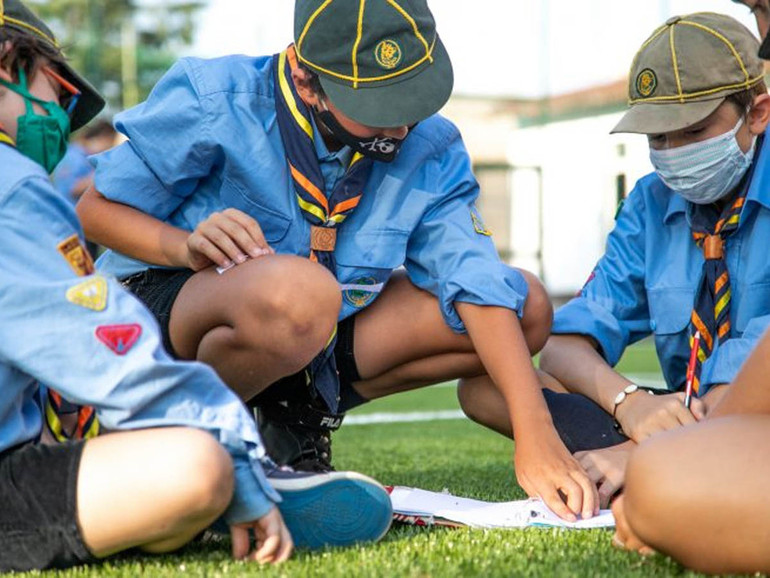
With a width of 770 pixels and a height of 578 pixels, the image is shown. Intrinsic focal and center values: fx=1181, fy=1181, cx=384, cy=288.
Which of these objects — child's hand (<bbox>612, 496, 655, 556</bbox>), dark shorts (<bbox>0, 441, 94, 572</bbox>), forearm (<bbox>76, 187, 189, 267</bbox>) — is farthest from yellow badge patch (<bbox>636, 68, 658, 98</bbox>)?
dark shorts (<bbox>0, 441, 94, 572</bbox>)

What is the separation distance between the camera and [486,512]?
2477mm

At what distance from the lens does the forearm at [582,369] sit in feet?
9.87

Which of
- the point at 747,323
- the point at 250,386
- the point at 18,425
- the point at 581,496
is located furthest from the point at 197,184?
the point at 747,323

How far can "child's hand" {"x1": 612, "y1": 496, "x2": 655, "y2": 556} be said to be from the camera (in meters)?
2.03

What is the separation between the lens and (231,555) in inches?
83.3

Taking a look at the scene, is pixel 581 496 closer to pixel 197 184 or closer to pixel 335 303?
pixel 335 303

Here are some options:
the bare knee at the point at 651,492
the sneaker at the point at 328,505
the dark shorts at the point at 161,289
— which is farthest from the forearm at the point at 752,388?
the dark shorts at the point at 161,289

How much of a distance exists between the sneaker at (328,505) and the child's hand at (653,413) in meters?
0.90

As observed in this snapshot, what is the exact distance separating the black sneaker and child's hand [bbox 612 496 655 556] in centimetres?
106

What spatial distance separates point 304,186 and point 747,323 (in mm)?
1147

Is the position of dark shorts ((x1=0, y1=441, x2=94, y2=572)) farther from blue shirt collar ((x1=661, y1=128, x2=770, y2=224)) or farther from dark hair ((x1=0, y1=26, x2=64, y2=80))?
blue shirt collar ((x1=661, y1=128, x2=770, y2=224))

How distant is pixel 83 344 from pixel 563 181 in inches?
774

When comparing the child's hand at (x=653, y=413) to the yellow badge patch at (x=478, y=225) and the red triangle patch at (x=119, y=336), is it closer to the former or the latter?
the yellow badge patch at (x=478, y=225)

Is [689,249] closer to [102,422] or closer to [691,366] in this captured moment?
[691,366]
